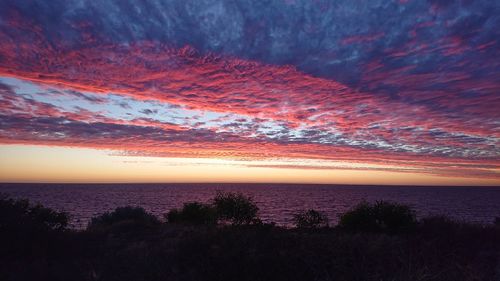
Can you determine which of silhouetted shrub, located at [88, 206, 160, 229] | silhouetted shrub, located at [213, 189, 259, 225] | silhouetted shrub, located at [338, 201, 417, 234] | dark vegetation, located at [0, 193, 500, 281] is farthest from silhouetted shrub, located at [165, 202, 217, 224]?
dark vegetation, located at [0, 193, 500, 281]

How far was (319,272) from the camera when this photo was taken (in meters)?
8.84

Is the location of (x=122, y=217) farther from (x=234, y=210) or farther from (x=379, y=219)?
(x=379, y=219)

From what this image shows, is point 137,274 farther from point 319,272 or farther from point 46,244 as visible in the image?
point 46,244

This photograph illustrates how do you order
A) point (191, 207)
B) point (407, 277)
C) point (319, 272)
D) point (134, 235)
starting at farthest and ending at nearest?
point (191, 207) → point (134, 235) → point (319, 272) → point (407, 277)

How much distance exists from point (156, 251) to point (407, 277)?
347 inches

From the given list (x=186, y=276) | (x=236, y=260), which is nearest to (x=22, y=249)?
(x=186, y=276)

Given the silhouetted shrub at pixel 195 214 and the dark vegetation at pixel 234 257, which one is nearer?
the dark vegetation at pixel 234 257

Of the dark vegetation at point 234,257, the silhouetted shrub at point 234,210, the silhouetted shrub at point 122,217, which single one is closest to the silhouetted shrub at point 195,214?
the silhouetted shrub at point 234,210

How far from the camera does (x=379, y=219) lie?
82.5 ft

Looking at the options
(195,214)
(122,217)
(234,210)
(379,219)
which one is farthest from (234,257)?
(234,210)

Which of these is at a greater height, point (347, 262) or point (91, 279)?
point (347, 262)

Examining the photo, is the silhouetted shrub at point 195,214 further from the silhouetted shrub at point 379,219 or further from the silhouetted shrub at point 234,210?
the silhouetted shrub at point 379,219

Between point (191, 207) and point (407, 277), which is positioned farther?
point (191, 207)

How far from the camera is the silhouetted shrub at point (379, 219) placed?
24156mm
